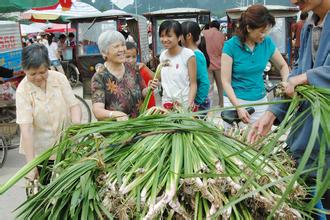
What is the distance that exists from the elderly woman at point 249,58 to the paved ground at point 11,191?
185 centimetres

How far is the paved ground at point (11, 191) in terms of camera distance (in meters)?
4.82

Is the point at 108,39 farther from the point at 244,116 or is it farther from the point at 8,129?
the point at 8,129

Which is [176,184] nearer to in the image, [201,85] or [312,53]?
[312,53]

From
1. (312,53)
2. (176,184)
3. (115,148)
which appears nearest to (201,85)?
(312,53)

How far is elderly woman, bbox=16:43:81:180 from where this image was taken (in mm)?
3322

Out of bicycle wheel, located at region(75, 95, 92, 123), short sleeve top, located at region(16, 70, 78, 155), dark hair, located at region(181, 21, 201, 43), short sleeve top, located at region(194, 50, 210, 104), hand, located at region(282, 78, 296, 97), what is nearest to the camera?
hand, located at region(282, 78, 296, 97)

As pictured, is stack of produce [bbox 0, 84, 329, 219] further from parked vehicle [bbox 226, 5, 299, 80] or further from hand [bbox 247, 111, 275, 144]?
parked vehicle [bbox 226, 5, 299, 80]

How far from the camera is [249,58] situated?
401 centimetres

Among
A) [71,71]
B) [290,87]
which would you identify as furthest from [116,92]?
[71,71]

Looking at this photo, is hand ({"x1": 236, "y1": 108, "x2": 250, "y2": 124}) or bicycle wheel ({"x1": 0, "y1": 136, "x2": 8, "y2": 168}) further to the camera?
bicycle wheel ({"x1": 0, "y1": 136, "x2": 8, "y2": 168})

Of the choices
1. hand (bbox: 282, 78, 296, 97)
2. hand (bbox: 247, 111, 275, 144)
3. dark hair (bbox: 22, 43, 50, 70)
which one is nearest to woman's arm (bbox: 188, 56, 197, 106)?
dark hair (bbox: 22, 43, 50, 70)

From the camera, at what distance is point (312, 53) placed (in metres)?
2.36

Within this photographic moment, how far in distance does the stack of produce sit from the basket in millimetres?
4982

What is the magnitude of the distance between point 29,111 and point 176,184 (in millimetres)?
1903
